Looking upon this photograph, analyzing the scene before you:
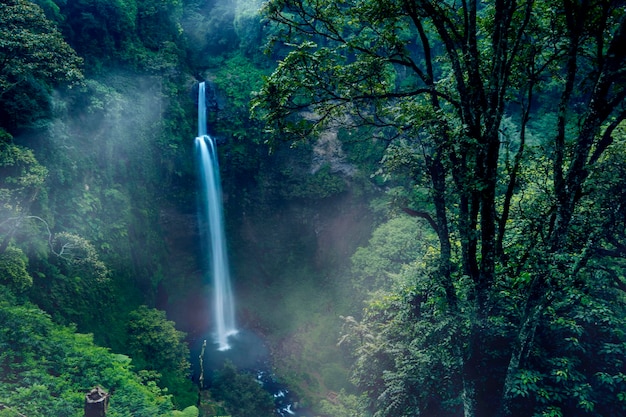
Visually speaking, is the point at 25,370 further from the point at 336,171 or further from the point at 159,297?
the point at 336,171

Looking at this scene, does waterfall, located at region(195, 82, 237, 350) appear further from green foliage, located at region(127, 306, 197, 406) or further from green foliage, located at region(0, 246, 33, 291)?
green foliage, located at region(0, 246, 33, 291)

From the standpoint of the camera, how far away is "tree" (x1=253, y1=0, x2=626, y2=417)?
5.15 m

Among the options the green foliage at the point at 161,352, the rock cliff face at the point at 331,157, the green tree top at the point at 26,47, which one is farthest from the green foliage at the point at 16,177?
the rock cliff face at the point at 331,157

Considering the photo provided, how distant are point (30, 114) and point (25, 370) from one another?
25.3 feet

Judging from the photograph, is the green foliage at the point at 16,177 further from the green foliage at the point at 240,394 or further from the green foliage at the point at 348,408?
the green foliage at the point at 240,394

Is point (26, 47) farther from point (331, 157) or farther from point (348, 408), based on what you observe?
point (331, 157)

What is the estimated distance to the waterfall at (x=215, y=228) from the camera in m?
20.7

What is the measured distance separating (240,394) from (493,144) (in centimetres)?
1431

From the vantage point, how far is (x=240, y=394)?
15.6 metres

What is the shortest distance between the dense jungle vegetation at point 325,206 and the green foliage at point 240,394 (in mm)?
94

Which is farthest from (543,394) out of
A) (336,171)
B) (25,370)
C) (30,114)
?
(336,171)

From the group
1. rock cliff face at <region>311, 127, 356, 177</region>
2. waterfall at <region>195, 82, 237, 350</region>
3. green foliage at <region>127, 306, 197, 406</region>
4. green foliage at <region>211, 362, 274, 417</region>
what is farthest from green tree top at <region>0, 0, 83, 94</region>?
rock cliff face at <region>311, 127, 356, 177</region>

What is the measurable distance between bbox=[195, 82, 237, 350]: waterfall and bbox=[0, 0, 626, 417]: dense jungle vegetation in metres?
0.58

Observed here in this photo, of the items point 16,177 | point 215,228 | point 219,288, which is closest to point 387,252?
point 215,228
